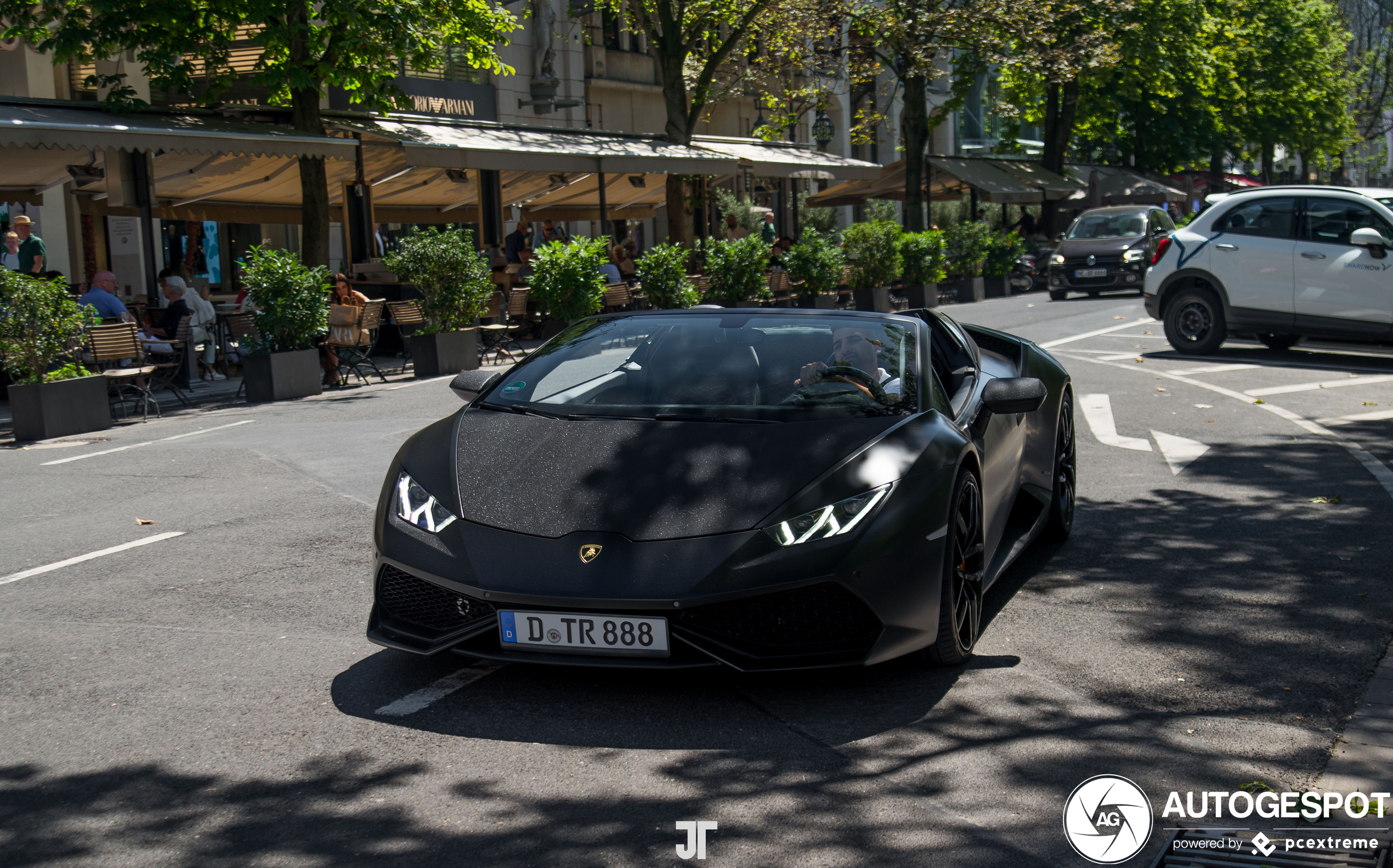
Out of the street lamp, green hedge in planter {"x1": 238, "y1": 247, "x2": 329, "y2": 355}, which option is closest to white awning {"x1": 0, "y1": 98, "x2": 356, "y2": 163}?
green hedge in planter {"x1": 238, "y1": 247, "x2": 329, "y2": 355}

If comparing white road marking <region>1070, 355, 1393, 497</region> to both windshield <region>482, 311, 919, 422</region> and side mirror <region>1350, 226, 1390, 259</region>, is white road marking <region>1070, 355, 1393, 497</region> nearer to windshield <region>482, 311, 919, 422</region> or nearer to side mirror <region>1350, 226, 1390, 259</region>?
side mirror <region>1350, 226, 1390, 259</region>

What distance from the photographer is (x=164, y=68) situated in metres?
18.2

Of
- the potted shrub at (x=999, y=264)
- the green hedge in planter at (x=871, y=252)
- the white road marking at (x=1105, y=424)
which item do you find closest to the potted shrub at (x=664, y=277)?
the green hedge in planter at (x=871, y=252)

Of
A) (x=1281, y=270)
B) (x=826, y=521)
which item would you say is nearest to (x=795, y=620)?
(x=826, y=521)

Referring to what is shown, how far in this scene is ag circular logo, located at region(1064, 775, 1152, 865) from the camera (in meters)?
3.37

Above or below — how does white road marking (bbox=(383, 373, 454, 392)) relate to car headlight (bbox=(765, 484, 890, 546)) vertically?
below

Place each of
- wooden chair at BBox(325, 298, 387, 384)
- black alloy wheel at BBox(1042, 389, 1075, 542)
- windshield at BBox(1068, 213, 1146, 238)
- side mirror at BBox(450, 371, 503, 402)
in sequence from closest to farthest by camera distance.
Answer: side mirror at BBox(450, 371, 503, 402)
black alloy wheel at BBox(1042, 389, 1075, 542)
wooden chair at BBox(325, 298, 387, 384)
windshield at BBox(1068, 213, 1146, 238)

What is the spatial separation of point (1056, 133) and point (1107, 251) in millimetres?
16776

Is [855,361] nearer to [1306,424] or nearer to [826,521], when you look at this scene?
[826,521]

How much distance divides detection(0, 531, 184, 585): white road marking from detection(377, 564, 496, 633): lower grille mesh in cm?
283

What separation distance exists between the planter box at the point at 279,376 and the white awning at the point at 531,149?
220 inches

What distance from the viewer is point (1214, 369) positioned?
15055 millimetres

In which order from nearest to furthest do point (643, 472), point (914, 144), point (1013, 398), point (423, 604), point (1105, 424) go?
point (423, 604)
point (643, 472)
point (1013, 398)
point (1105, 424)
point (914, 144)

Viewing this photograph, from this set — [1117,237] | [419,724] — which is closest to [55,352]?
[419,724]
